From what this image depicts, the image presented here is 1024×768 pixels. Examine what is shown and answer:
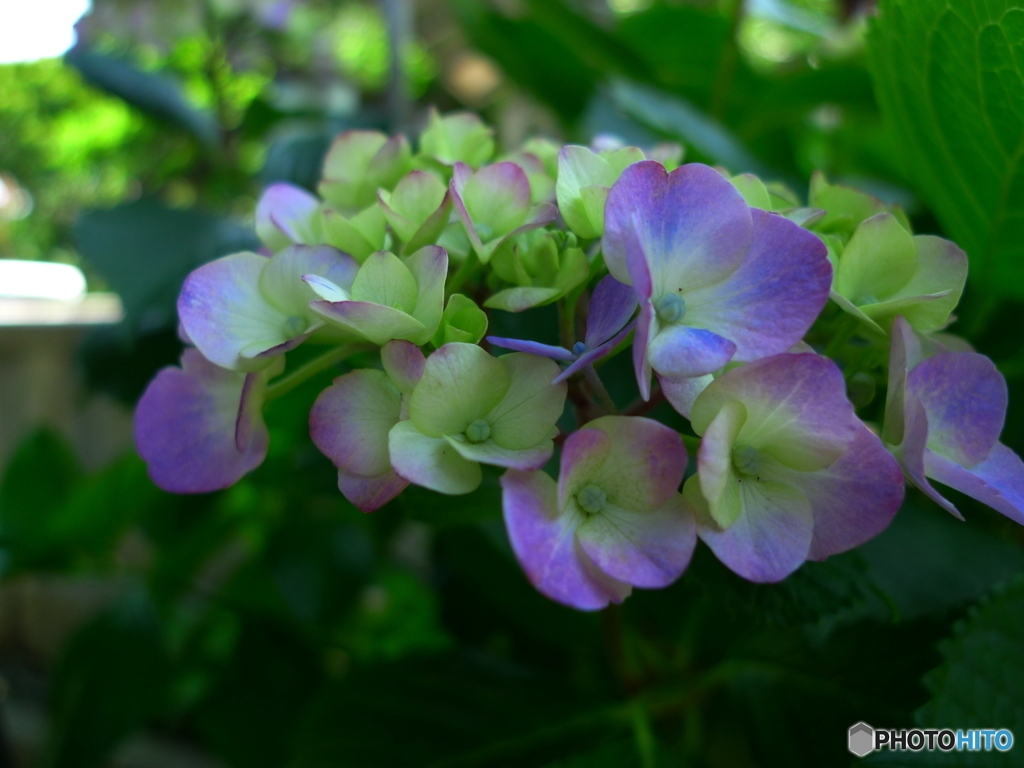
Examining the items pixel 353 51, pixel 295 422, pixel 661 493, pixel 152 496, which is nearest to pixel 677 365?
pixel 661 493

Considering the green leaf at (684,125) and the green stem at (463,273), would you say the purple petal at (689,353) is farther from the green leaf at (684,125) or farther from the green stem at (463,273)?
the green leaf at (684,125)

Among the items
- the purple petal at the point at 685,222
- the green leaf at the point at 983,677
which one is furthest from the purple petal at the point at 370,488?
the green leaf at the point at 983,677

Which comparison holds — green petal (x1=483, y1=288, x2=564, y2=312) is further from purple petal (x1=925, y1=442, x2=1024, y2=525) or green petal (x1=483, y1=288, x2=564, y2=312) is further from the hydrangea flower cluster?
purple petal (x1=925, y1=442, x2=1024, y2=525)

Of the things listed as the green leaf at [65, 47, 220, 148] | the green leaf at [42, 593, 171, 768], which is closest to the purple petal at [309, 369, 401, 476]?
the green leaf at [42, 593, 171, 768]

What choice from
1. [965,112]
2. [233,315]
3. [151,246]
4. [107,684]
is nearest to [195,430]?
[233,315]

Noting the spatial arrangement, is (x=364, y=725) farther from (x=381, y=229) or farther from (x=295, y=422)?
(x=381, y=229)

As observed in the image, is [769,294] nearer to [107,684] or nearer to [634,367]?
[634,367]
